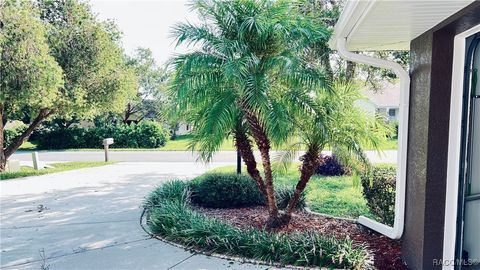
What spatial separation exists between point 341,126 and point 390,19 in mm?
1756

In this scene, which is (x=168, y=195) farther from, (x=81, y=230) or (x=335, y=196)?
(x=335, y=196)

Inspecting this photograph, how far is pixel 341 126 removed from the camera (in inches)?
185

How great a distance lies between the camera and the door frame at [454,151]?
133 inches

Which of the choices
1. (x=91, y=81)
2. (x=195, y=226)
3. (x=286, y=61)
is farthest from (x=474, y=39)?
(x=91, y=81)

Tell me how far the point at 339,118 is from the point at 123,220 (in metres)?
4.13

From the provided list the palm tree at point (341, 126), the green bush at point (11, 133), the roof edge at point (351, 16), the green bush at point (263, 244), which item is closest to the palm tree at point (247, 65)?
the palm tree at point (341, 126)

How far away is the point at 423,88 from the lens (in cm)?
366

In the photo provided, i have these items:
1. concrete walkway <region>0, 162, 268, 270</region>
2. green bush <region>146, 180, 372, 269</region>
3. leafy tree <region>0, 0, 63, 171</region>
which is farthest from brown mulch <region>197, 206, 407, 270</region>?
leafy tree <region>0, 0, 63, 171</region>

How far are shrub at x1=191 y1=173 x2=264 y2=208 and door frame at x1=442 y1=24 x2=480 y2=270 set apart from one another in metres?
3.85

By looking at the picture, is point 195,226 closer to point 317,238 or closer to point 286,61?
point 317,238

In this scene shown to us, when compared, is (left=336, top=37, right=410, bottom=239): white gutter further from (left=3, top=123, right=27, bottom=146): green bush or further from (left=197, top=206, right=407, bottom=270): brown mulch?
(left=3, top=123, right=27, bottom=146): green bush

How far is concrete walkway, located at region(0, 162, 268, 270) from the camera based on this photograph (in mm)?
4180

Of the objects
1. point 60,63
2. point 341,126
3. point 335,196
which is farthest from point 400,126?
point 60,63

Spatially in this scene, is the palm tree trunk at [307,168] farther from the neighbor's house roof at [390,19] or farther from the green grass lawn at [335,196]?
the neighbor's house roof at [390,19]
